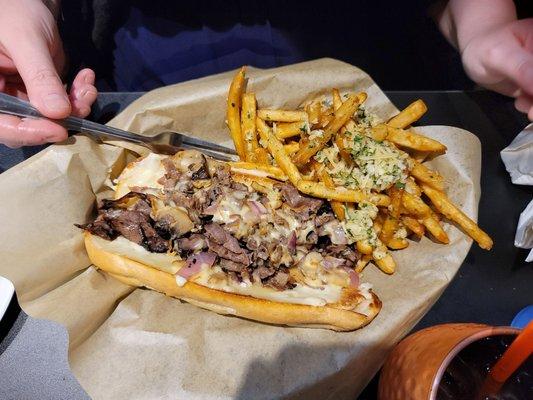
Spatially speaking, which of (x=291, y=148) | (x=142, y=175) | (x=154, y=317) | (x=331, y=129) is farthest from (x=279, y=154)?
(x=154, y=317)

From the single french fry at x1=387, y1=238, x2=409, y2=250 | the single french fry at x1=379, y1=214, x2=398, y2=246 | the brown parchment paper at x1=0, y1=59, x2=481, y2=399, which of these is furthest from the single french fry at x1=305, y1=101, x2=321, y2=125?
the brown parchment paper at x1=0, y1=59, x2=481, y2=399

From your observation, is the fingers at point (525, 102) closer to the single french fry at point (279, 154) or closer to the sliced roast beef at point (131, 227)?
the single french fry at point (279, 154)

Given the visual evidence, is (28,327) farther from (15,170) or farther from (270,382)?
(270,382)

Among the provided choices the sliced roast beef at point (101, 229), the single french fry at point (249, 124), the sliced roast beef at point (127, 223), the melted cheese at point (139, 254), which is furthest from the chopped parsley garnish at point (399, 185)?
the sliced roast beef at point (101, 229)

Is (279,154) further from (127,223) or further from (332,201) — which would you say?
(127,223)

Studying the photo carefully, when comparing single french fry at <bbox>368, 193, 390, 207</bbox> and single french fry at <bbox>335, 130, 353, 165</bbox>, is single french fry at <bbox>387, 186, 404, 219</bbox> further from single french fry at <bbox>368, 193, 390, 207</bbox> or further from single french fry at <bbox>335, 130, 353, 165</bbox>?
single french fry at <bbox>335, 130, 353, 165</bbox>
